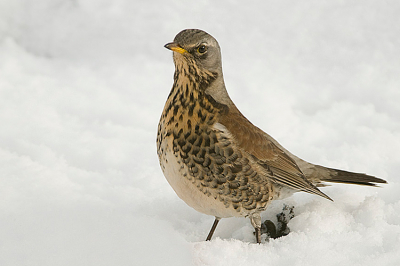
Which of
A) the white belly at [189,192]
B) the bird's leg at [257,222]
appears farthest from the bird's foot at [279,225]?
the white belly at [189,192]

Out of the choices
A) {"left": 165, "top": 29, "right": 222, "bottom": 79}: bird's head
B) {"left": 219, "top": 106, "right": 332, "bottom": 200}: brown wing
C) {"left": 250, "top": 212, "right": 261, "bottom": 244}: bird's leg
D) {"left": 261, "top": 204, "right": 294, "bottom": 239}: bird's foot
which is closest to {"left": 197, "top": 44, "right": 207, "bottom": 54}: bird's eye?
{"left": 165, "top": 29, "right": 222, "bottom": 79}: bird's head

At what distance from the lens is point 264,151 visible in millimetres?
3723

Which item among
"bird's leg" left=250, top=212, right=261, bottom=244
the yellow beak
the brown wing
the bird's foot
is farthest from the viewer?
the bird's foot

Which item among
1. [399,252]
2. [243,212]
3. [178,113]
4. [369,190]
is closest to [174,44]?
[178,113]

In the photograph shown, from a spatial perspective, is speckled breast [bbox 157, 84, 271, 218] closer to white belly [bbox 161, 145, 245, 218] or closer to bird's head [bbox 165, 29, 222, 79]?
white belly [bbox 161, 145, 245, 218]

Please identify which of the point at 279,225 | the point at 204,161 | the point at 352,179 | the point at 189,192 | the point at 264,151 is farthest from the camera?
the point at 352,179

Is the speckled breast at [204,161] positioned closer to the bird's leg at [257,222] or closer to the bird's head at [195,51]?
the bird's leg at [257,222]

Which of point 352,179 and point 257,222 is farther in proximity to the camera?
point 352,179

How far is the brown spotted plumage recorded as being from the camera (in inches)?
135

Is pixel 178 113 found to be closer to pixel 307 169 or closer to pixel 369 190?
pixel 307 169

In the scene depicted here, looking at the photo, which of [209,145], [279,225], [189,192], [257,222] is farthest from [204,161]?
[279,225]

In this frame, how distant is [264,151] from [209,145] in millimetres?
532

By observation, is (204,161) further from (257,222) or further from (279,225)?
(279,225)

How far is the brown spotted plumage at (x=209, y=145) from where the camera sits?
3.43 meters
